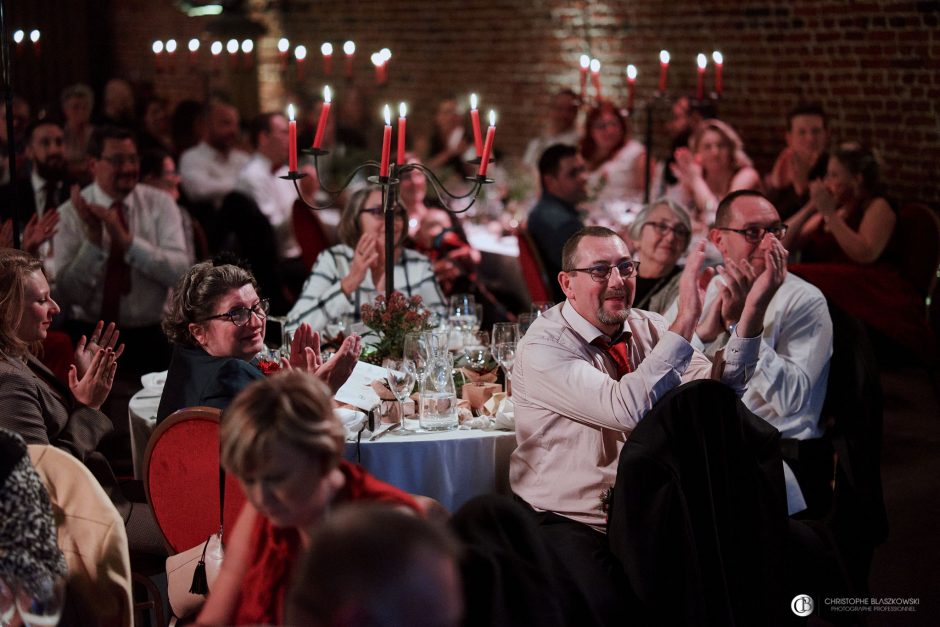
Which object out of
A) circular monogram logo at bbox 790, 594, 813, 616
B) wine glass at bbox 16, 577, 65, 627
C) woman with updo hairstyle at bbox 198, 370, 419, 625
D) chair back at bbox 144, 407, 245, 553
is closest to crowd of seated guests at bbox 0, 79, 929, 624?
woman with updo hairstyle at bbox 198, 370, 419, 625

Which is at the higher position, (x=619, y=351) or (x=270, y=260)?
(x=270, y=260)

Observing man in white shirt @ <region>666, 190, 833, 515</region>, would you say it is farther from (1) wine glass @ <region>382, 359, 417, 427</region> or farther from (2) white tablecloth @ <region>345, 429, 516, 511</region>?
(1) wine glass @ <region>382, 359, 417, 427</region>

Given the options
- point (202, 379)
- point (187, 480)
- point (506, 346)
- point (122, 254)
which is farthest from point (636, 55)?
point (187, 480)

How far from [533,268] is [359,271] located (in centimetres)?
115

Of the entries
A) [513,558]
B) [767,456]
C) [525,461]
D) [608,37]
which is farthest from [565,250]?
[608,37]

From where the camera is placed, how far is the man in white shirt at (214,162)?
24.9 feet

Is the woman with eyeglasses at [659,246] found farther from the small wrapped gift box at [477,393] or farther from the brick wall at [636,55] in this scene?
the brick wall at [636,55]

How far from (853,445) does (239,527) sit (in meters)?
2.04

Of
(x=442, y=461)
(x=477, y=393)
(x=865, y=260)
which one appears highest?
(x=865, y=260)

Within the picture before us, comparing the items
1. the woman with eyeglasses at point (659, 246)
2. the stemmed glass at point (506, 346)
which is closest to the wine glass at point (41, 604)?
the stemmed glass at point (506, 346)

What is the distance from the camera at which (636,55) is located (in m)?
8.52

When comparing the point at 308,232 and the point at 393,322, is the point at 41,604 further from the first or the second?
the point at 308,232

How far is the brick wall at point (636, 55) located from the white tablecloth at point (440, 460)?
14.0 ft

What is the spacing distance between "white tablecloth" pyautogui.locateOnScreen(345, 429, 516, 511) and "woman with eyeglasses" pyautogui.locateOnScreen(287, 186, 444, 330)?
1.25 meters
